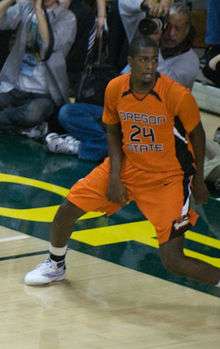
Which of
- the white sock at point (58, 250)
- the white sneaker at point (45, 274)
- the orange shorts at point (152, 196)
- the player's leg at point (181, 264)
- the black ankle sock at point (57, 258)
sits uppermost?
the orange shorts at point (152, 196)

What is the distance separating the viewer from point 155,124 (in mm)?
5109

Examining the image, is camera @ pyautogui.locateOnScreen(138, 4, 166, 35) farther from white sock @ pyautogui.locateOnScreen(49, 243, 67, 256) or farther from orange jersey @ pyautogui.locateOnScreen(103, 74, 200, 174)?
white sock @ pyautogui.locateOnScreen(49, 243, 67, 256)

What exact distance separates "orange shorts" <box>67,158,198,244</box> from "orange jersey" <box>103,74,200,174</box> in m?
0.06

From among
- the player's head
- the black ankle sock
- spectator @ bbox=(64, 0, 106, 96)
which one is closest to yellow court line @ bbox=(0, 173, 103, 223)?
the black ankle sock

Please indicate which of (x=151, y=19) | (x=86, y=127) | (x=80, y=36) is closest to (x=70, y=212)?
(x=151, y=19)

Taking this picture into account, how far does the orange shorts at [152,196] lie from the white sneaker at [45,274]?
370 millimetres

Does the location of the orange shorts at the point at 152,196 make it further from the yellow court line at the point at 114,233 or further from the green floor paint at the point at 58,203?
the yellow court line at the point at 114,233

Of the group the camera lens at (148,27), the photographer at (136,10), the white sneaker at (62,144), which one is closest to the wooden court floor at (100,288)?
the white sneaker at (62,144)

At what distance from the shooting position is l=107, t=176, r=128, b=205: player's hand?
5.12m

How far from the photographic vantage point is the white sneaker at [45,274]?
532 cm

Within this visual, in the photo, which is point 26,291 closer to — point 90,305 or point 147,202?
point 90,305

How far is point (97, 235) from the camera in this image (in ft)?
20.5

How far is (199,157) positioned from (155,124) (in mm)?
275

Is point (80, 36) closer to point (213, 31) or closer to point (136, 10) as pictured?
point (136, 10)
